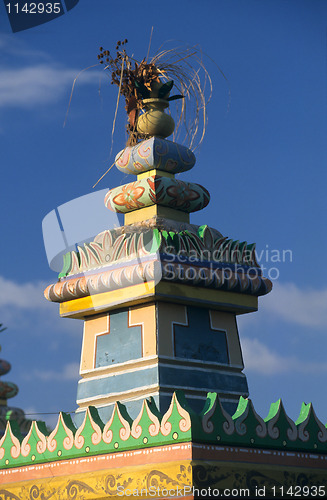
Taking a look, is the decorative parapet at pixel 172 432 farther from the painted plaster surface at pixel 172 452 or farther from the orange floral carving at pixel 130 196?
the orange floral carving at pixel 130 196

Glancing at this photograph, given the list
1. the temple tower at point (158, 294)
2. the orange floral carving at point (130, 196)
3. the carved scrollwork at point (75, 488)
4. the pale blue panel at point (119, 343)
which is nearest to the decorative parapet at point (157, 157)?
the temple tower at point (158, 294)

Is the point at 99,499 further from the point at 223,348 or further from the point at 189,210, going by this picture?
the point at 189,210

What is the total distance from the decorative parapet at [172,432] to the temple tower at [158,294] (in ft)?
2.45

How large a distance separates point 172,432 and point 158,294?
88.8 inches

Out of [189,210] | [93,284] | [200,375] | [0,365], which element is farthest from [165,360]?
[0,365]

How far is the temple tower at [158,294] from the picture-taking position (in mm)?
12258

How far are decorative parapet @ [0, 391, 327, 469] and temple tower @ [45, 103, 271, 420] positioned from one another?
0.75 meters

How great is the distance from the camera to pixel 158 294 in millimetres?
12203

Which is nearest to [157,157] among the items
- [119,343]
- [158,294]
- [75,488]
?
[158,294]

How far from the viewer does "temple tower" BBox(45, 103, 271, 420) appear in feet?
40.2

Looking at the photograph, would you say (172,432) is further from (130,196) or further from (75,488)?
(130,196)

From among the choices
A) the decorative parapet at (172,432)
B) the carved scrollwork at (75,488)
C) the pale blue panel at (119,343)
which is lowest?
the carved scrollwork at (75,488)

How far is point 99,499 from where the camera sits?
11.3 m

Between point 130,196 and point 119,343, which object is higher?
point 130,196
